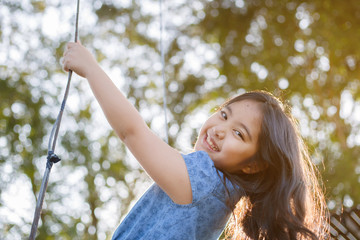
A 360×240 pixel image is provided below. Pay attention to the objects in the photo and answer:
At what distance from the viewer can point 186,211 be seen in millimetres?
958

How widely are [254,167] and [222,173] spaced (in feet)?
0.41

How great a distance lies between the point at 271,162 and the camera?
1.10m

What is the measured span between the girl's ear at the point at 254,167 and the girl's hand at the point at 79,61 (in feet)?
1.43

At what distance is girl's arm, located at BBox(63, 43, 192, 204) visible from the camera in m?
0.89

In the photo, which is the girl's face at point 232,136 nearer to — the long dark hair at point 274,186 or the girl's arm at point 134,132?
the long dark hair at point 274,186

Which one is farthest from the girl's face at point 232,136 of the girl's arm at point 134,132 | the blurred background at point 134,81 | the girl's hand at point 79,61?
the blurred background at point 134,81

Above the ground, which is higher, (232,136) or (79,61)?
(79,61)

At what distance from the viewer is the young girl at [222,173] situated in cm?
91

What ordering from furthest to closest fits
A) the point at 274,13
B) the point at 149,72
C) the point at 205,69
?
1. the point at 149,72
2. the point at 205,69
3. the point at 274,13

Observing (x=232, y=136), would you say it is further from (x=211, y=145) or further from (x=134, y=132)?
(x=134, y=132)

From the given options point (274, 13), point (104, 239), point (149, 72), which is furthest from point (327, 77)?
point (104, 239)

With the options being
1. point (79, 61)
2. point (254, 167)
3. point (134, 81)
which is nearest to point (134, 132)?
point (79, 61)

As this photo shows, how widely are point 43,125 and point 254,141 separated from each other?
5093 mm

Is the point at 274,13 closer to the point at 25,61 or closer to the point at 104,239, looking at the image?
the point at 25,61
